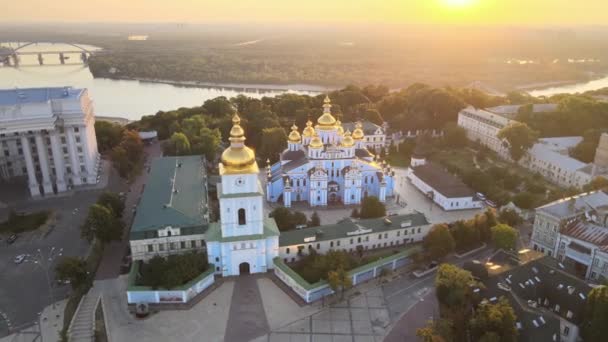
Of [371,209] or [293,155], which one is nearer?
[371,209]

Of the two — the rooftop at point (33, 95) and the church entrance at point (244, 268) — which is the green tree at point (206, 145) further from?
the church entrance at point (244, 268)

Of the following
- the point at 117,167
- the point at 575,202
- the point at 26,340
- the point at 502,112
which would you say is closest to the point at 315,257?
the point at 26,340

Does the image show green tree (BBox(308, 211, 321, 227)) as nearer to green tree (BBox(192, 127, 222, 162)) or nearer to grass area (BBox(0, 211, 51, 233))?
green tree (BBox(192, 127, 222, 162))

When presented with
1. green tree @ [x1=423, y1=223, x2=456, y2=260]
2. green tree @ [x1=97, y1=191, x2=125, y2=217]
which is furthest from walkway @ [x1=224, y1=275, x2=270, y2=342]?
green tree @ [x1=97, y1=191, x2=125, y2=217]

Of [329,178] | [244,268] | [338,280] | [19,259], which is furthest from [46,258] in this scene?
[329,178]

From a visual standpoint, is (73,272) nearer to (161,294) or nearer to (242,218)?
(161,294)

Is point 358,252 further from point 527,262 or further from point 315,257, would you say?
point 527,262

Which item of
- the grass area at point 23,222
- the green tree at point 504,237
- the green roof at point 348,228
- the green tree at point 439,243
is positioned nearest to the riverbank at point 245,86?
the grass area at point 23,222
